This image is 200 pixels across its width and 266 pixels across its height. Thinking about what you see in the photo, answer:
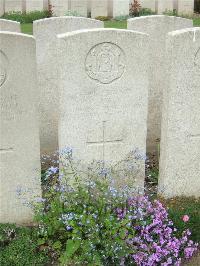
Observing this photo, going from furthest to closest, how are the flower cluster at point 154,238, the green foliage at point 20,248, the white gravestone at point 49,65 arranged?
the white gravestone at point 49,65 < the flower cluster at point 154,238 < the green foliage at point 20,248

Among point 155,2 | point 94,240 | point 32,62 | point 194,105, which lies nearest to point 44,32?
point 32,62

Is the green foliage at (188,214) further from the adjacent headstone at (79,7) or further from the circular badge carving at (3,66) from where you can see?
the adjacent headstone at (79,7)

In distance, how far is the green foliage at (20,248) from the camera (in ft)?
13.7

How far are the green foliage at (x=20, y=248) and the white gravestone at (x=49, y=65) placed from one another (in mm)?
2165

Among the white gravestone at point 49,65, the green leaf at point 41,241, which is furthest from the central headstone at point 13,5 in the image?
the green leaf at point 41,241

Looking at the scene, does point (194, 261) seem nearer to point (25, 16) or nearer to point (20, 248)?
point (20, 248)

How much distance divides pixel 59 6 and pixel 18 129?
52.3 feet

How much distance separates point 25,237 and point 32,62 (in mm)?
1575

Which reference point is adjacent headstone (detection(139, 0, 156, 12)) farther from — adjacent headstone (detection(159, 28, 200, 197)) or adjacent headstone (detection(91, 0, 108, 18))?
adjacent headstone (detection(159, 28, 200, 197))

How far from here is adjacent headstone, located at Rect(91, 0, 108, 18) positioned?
20000 millimetres

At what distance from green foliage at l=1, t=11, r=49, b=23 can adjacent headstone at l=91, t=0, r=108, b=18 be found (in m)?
2.04

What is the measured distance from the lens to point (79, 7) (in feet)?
65.9

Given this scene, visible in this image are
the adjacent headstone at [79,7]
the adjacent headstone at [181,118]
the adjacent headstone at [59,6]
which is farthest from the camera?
the adjacent headstone at [79,7]

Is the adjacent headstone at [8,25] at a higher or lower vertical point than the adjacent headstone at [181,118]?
higher
